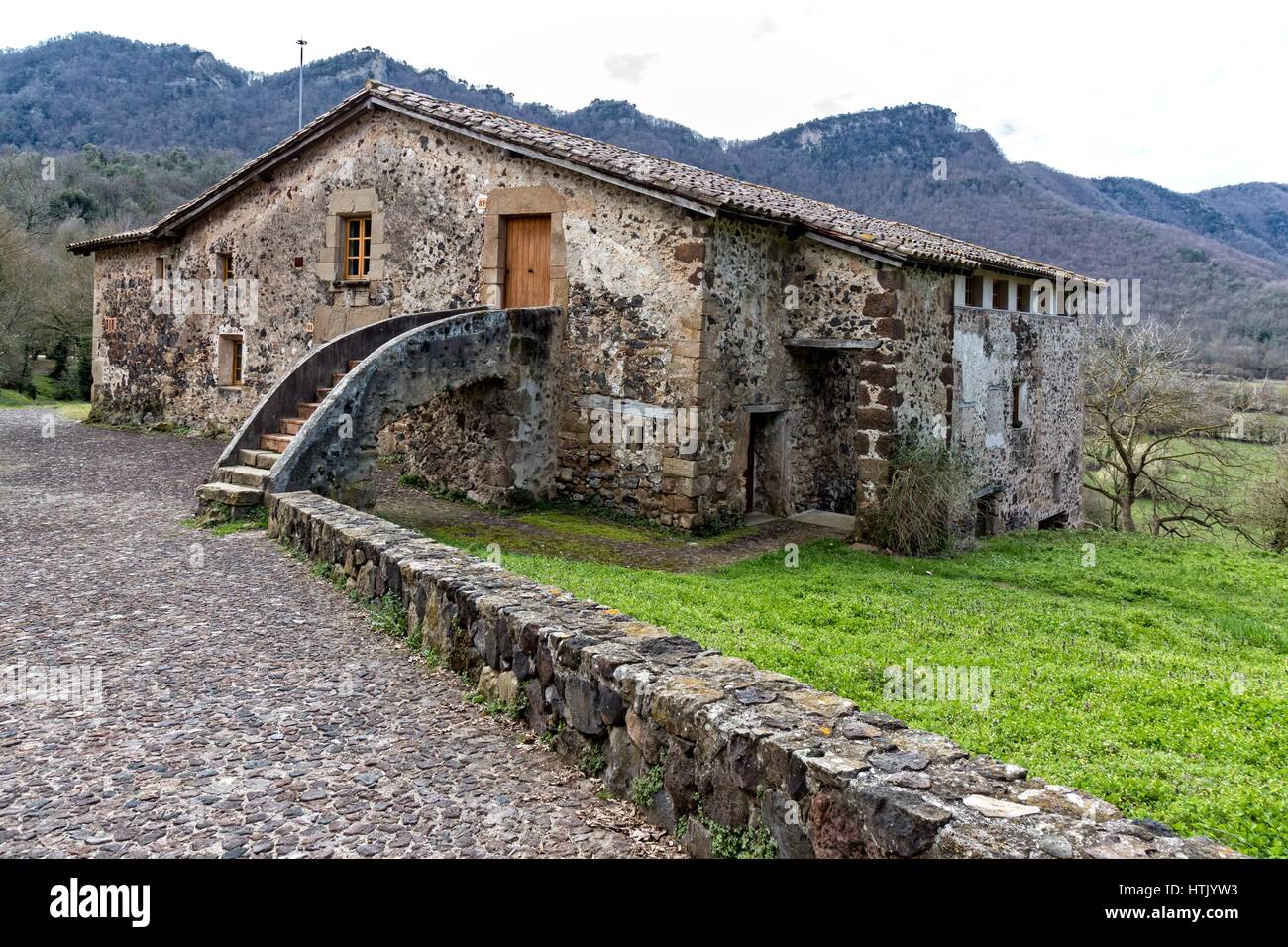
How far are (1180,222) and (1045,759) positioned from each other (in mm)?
70755

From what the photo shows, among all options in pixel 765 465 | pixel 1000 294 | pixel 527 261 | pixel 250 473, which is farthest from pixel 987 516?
pixel 250 473

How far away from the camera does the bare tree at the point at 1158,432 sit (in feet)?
75.5

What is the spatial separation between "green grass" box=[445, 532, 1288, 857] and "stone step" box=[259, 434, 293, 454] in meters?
3.31

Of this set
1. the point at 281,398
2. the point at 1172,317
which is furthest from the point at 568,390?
the point at 1172,317

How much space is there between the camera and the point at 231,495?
32.3 ft

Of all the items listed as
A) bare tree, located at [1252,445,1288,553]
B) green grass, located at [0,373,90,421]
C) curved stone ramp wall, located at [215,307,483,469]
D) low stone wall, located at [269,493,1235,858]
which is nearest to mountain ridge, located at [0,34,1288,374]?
bare tree, located at [1252,445,1288,553]

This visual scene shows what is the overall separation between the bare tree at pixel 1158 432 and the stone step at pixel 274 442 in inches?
733

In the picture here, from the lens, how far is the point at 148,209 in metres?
44.2

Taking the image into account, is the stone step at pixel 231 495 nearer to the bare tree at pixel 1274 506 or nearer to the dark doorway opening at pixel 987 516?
the dark doorway opening at pixel 987 516

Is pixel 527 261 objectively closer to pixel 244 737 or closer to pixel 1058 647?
pixel 1058 647

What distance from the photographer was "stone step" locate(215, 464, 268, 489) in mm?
10086

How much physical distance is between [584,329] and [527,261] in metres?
1.59

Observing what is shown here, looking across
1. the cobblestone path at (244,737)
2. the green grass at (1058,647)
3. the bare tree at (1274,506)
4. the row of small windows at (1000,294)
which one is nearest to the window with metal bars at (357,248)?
the green grass at (1058,647)

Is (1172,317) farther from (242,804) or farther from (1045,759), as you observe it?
(242,804)
